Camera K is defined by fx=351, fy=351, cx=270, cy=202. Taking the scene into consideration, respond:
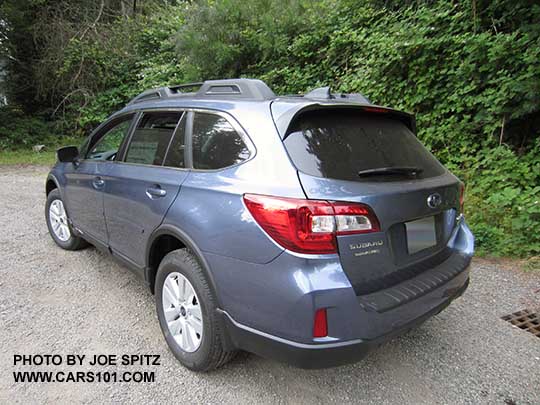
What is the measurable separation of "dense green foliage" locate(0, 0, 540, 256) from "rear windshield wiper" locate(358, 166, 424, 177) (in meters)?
2.55

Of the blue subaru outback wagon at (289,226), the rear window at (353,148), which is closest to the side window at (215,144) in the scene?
the blue subaru outback wagon at (289,226)

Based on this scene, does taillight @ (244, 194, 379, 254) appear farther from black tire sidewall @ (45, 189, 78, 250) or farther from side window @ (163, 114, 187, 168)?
black tire sidewall @ (45, 189, 78, 250)

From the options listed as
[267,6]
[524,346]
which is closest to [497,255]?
[524,346]

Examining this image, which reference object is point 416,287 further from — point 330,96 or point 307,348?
point 330,96

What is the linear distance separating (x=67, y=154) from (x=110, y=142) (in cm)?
59

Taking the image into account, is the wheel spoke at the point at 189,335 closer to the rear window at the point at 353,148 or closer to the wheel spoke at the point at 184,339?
the wheel spoke at the point at 184,339

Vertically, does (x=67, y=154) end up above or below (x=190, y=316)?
above

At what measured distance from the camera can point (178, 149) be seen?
94.6 inches

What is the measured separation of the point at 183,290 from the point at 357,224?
3.92 feet

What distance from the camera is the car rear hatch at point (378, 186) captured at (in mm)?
1714

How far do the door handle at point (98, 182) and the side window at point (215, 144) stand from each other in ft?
4.06

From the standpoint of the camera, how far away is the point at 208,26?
840cm

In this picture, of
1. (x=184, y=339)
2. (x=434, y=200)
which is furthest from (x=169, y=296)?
(x=434, y=200)

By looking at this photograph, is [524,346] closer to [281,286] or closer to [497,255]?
[497,255]
